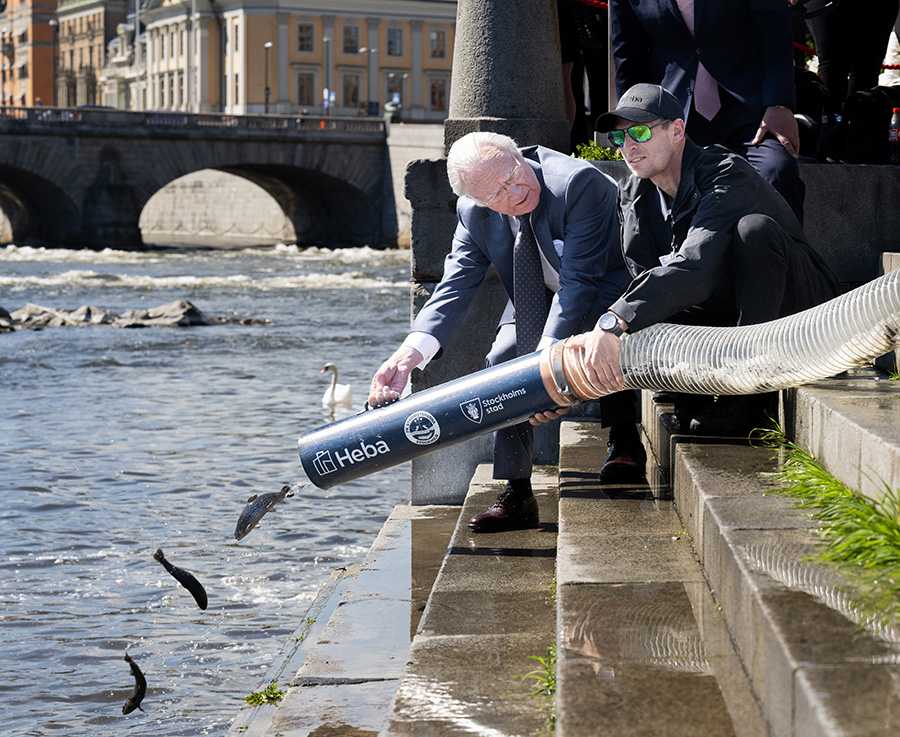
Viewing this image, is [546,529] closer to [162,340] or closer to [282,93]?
[162,340]

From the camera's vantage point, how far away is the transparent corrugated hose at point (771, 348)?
3090 millimetres

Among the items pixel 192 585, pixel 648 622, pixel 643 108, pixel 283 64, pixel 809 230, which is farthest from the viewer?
pixel 283 64

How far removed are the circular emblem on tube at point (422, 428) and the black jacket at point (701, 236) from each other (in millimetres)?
611

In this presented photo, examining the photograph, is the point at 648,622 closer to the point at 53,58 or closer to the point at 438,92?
the point at 438,92

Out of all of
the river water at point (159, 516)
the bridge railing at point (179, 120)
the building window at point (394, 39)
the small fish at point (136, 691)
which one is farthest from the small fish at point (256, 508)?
the building window at point (394, 39)

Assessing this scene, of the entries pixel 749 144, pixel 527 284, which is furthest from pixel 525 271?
pixel 749 144

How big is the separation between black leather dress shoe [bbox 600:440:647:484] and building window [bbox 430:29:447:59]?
78.0 meters

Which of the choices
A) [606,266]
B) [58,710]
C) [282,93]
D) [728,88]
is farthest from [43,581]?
[282,93]

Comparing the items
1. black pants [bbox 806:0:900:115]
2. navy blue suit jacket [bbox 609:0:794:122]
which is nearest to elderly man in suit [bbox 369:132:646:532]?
navy blue suit jacket [bbox 609:0:794:122]

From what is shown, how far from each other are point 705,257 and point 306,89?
253 ft

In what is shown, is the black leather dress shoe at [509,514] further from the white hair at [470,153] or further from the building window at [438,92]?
the building window at [438,92]

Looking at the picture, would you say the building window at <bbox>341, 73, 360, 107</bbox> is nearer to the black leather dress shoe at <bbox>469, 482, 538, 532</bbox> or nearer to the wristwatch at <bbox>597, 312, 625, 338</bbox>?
the black leather dress shoe at <bbox>469, 482, 538, 532</bbox>

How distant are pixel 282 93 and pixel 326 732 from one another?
74.9 meters

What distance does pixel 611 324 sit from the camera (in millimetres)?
3527
